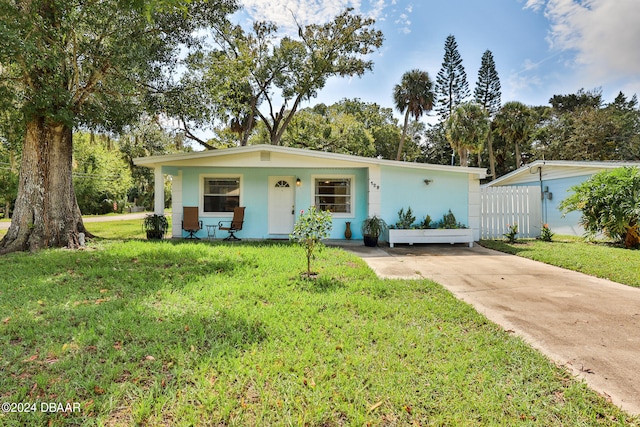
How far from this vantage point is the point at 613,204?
7680 millimetres

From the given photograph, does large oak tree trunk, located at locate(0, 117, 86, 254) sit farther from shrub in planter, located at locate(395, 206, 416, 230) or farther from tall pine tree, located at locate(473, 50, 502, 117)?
tall pine tree, located at locate(473, 50, 502, 117)

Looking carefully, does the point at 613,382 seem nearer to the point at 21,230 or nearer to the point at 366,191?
the point at 366,191

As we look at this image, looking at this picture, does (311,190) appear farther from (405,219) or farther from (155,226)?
(155,226)

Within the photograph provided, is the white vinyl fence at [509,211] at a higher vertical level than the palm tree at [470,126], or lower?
lower

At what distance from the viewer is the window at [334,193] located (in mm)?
9797

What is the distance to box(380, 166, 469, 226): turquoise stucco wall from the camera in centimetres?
925

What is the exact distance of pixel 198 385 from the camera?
2076 millimetres

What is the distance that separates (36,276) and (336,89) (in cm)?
1564

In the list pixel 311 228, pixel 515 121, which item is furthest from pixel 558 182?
pixel 515 121

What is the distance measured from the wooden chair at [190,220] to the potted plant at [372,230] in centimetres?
508

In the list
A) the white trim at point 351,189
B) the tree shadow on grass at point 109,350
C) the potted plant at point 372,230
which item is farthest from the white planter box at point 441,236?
the tree shadow on grass at point 109,350

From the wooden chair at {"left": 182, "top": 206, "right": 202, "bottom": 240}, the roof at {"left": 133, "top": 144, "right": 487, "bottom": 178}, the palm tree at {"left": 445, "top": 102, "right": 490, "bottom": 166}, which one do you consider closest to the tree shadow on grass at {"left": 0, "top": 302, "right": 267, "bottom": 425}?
the wooden chair at {"left": 182, "top": 206, "right": 202, "bottom": 240}

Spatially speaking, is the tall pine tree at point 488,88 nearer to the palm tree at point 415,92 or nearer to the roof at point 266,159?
the palm tree at point 415,92

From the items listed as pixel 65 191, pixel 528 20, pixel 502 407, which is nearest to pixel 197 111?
pixel 65 191
